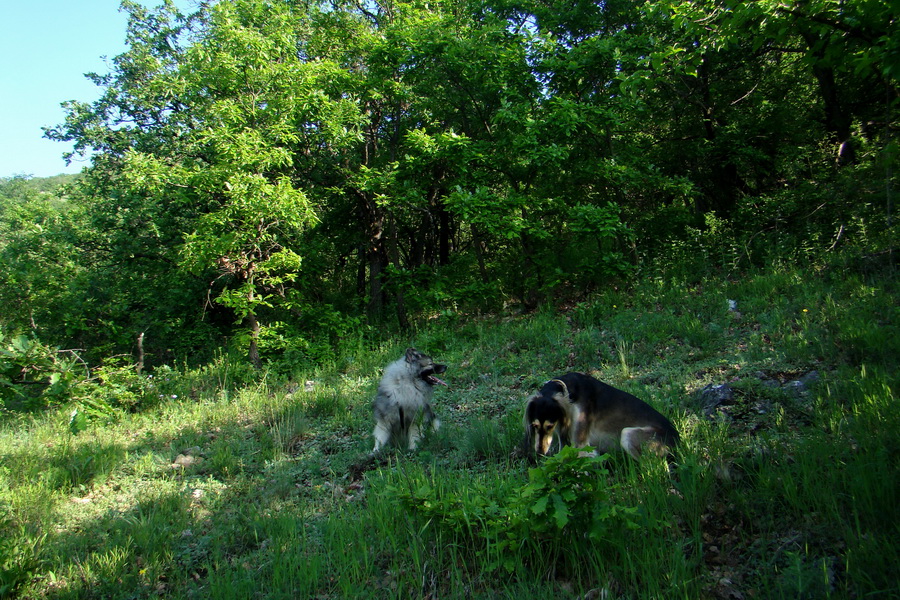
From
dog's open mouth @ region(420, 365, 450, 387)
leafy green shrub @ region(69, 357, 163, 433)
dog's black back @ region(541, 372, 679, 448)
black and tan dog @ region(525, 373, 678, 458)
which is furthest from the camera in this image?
dog's open mouth @ region(420, 365, 450, 387)

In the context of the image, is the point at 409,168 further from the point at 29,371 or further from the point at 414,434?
the point at 29,371

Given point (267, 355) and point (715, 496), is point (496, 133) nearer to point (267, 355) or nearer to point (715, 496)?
point (267, 355)

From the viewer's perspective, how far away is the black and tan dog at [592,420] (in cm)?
455

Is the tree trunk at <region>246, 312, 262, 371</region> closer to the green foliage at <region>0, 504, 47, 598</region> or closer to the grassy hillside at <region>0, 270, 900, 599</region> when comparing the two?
the grassy hillside at <region>0, 270, 900, 599</region>

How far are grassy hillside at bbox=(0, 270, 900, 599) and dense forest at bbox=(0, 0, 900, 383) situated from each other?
3.94 m

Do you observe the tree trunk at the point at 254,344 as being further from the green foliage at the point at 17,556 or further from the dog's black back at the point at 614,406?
the dog's black back at the point at 614,406

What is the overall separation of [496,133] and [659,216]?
4940 millimetres

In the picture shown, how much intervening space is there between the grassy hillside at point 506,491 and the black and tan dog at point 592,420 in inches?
9.9

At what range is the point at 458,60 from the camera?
12023 mm

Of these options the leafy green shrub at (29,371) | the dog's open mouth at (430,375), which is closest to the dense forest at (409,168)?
the leafy green shrub at (29,371)

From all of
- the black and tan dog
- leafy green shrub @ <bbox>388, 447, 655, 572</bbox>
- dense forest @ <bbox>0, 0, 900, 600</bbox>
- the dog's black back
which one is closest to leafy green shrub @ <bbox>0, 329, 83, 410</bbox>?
dense forest @ <bbox>0, 0, 900, 600</bbox>

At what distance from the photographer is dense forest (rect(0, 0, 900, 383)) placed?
10.9 metres

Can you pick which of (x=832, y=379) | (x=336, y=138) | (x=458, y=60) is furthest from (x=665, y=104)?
(x=832, y=379)

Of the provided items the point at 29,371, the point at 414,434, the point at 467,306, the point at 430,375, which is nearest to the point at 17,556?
the point at 29,371
